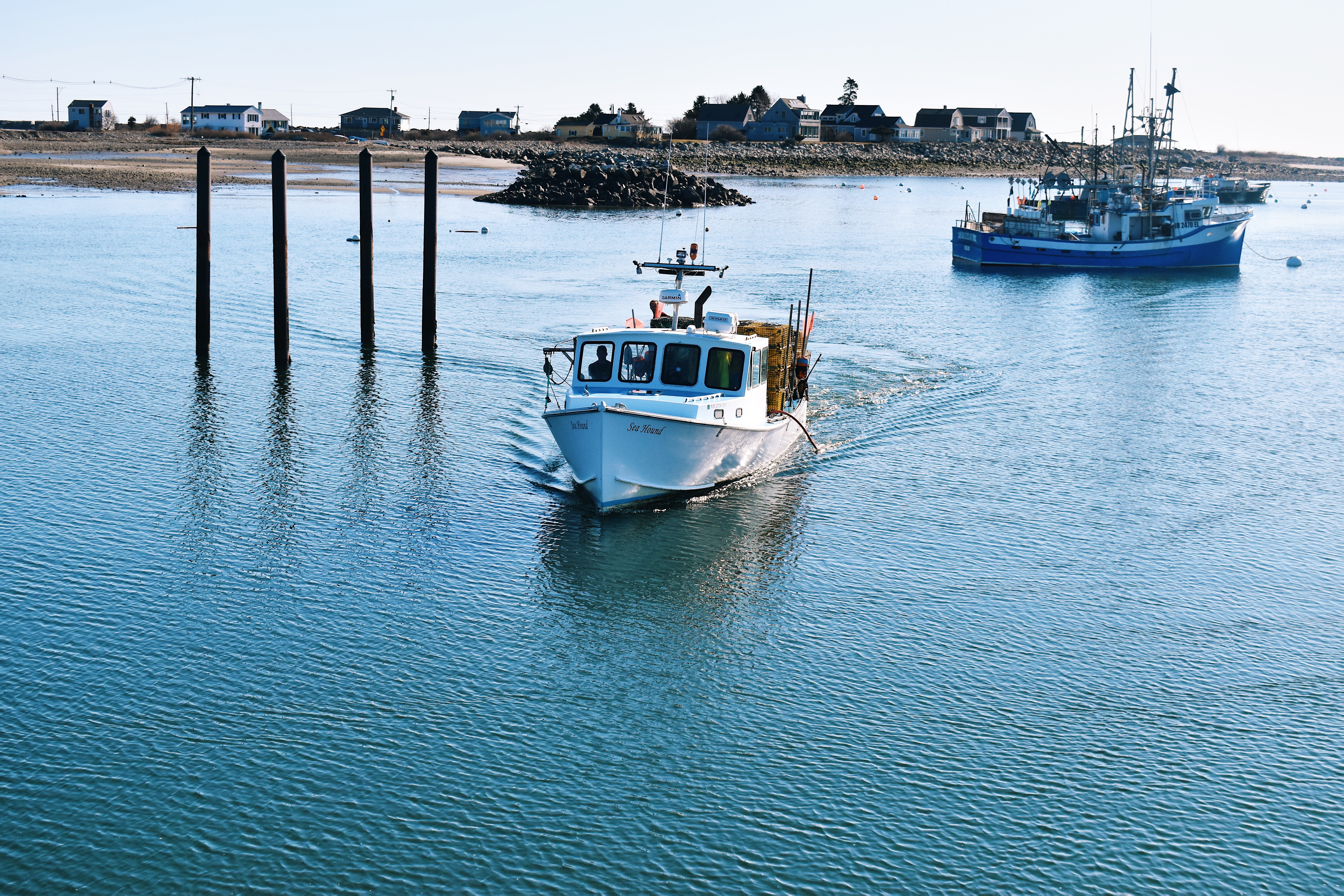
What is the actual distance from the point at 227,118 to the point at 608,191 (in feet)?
291

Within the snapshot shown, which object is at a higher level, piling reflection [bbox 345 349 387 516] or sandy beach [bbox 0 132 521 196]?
sandy beach [bbox 0 132 521 196]

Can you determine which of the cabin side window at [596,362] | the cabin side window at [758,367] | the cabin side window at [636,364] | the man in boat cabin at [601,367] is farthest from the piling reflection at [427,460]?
the cabin side window at [758,367]

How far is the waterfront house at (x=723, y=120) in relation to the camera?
180125 mm

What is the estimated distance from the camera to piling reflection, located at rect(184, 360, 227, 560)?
2044cm

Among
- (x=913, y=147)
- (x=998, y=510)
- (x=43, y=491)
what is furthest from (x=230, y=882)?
(x=913, y=147)

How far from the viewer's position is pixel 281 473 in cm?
2389

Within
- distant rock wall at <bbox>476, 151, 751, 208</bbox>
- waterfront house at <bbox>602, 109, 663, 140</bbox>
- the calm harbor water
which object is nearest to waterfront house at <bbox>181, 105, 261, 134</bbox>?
waterfront house at <bbox>602, 109, 663, 140</bbox>

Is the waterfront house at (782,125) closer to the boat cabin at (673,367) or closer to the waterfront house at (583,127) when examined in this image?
the waterfront house at (583,127)

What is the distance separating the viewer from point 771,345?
84.0ft

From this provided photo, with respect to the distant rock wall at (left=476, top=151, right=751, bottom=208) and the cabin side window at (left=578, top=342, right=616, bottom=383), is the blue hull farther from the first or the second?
the cabin side window at (left=578, top=342, right=616, bottom=383)

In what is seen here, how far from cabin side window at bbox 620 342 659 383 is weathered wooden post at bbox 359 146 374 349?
13121mm

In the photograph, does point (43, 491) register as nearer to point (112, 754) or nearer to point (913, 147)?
point (112, 754)

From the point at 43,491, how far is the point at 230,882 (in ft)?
43.4

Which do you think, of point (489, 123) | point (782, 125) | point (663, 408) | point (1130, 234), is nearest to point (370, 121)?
point (489, 123)
